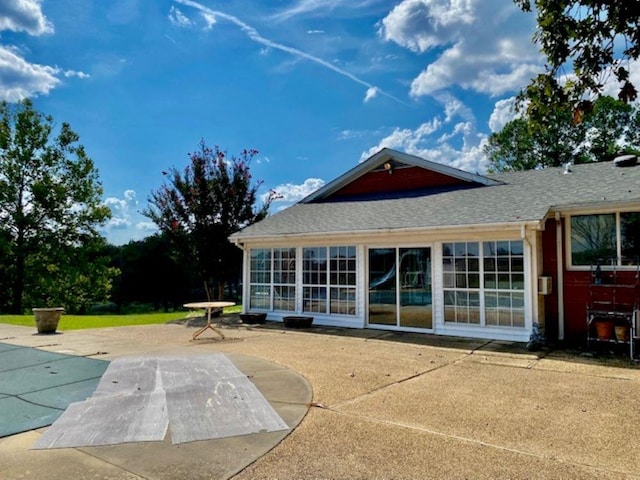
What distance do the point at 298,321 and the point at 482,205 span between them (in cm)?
593

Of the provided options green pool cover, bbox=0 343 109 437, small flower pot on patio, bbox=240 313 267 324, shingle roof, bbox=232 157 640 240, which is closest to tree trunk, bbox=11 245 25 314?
shingle roof, bbox=232 157 640 240

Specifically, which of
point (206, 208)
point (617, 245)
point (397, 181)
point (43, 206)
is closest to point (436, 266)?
point (617, 245)

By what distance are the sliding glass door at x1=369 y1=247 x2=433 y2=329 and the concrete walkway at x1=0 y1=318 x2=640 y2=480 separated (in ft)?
8.39

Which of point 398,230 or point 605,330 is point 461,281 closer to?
point 398,230

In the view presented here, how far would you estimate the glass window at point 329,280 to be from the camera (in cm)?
1238

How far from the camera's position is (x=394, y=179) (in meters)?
15.2

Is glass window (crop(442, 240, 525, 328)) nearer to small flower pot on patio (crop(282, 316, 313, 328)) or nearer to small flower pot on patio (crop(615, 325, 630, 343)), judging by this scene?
small flower pot on patio (crop(615, 325, 630, 343))

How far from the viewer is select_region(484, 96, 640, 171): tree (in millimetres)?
28203

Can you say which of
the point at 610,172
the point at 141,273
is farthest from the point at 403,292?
the point at 141,273

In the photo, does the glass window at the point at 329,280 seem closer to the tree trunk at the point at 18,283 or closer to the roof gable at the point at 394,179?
the roof gable at the point at 394,179

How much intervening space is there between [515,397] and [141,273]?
50.7 meters

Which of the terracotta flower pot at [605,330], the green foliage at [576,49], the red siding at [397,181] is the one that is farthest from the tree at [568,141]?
the green foliage at [576,49]

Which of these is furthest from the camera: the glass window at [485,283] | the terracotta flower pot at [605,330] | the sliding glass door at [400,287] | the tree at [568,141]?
the tree at [568,141]

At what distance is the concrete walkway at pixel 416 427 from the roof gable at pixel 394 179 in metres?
6.87
